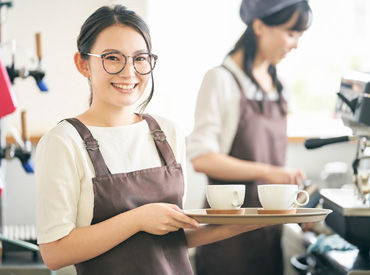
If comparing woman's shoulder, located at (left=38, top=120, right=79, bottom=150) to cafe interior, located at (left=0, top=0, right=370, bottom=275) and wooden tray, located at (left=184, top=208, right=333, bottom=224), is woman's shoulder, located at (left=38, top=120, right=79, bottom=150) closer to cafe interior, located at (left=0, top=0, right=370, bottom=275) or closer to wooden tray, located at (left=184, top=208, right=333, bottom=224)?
wooden tray, located at (left=184, top=208, right=333, bottom=224)

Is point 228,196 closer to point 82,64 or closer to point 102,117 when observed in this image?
point 102,117

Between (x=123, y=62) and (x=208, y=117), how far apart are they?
879 mm

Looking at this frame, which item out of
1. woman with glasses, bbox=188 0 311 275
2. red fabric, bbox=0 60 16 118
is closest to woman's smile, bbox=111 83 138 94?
red fabric, bbox=0 60 16 118

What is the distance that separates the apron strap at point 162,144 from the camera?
1502mm

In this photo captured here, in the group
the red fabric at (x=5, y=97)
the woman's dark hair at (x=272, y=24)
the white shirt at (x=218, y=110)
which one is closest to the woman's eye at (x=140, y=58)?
the red fabric at (x=5, y=97)

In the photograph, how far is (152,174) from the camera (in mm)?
1457

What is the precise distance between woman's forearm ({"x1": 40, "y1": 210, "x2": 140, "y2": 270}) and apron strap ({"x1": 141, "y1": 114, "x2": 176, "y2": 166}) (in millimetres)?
201

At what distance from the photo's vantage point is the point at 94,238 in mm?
1333

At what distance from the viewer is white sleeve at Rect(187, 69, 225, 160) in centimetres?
226

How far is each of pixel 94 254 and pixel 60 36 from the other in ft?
6.97

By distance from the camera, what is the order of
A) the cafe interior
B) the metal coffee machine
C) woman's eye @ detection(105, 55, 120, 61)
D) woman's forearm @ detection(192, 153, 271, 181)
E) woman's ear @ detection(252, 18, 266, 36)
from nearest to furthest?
woman's eye @ detection(105, 55, 120, 61) → the metal coffee machine → woman's forearm @ detection(192, 153, 271, 181) → woman's ear @ detection(252, 18, 266, 36) → the cafe interior

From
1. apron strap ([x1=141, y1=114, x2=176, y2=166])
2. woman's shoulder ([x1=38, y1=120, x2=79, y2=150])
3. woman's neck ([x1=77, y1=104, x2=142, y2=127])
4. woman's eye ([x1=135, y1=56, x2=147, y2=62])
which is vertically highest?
woman's eye ([x1=135, y1=56, x2=147, y2=62])

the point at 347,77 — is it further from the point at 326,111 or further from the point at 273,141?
the point at 326,111

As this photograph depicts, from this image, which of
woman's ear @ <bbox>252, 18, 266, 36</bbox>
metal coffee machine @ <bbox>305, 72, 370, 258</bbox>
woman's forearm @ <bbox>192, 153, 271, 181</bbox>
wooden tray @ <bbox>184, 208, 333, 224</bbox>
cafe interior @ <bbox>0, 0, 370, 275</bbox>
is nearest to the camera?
wooden tray @ <bbox>184, 208, 333, 224</bbox>
